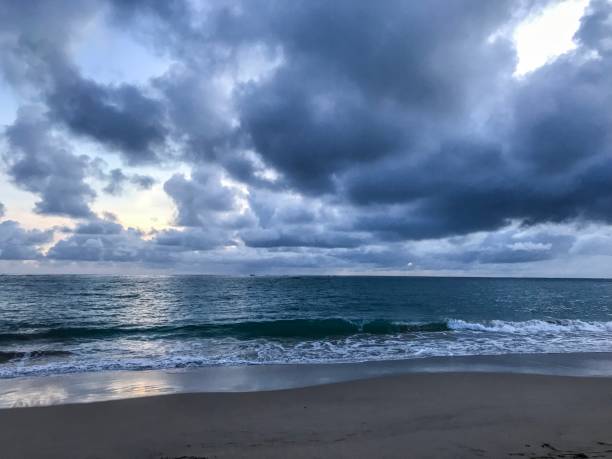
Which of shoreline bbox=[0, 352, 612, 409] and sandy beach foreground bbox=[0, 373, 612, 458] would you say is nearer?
sandy beach foreground bbox=[0, 373, 612, 458]

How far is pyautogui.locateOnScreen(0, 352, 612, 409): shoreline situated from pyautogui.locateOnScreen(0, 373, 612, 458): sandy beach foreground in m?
0.94

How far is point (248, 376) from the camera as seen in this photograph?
1320 centimetres

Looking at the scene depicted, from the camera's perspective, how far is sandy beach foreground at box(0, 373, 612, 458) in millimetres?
7027

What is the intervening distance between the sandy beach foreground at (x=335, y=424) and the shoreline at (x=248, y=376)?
94cm

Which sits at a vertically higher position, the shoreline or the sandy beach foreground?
the sandy beach foreground

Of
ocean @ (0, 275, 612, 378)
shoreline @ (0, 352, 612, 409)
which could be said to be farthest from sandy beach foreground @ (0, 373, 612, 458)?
ocean @ (0, 275, 612, 378)

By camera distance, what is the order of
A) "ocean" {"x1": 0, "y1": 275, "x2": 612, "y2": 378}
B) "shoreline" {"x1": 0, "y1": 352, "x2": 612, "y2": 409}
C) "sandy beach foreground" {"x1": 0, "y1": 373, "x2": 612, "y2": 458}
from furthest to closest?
"ocean" {"x1": 0, "y1": 275, "x2": 612, "y2": 378}, "shoreline" {"x1": 0, "y1": 352, "x2": 612, "y2": 409}, "sandy beach foreground" {"x1": 0, "y1": 373, "x2": 612, "y2": 458}

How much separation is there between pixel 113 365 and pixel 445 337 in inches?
680

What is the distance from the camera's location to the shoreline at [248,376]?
11188 mm

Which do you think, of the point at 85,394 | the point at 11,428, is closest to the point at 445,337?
the point at 85,394

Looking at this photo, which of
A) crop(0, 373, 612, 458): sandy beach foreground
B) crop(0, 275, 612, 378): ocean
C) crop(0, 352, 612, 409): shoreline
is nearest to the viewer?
crop(0, 373, 612, 458): sandy beach foreground

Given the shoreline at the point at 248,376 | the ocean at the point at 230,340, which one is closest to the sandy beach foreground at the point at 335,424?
the shoreline at the point at 248,376

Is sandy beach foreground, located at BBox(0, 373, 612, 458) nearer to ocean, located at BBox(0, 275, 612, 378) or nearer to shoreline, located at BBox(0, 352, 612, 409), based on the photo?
shoreline, located at BBox(0, 352, 612, 409)

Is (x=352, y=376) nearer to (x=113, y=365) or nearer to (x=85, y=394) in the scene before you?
(x=85, y=394)
